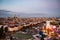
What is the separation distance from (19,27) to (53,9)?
0.49m

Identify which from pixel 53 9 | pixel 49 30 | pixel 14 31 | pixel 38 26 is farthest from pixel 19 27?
pixel 53 9

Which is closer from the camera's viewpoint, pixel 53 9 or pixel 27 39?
pixel 27 39

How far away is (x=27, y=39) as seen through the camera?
1521mm

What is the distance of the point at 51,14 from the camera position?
1613 millimetres

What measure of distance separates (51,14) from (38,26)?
0.23 meters

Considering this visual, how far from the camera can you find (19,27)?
1.56 m

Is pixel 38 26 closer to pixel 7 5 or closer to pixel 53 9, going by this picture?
pixel 53 9

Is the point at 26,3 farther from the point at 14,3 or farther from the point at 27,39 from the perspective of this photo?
the point at 27,39

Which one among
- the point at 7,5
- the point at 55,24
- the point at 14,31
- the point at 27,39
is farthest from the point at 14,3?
the point at 55,24

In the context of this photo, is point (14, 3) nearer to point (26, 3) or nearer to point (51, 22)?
point (26, 3)

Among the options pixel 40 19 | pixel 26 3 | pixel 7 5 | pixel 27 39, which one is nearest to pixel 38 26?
pixel 40 19

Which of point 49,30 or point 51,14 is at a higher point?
point 51,14

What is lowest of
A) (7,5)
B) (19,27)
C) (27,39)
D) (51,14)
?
(27,39)

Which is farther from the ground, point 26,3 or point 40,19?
point 26,3
